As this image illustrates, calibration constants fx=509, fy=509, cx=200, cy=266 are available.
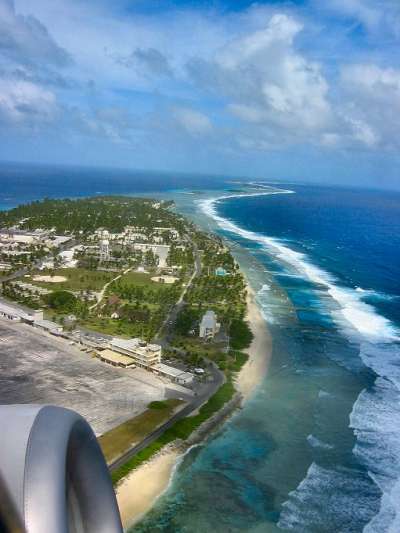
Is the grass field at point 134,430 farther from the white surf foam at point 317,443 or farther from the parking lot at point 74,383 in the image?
the white surf foam at point 317,443

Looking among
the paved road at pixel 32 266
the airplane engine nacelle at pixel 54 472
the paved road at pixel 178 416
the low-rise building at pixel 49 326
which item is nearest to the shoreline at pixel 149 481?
the paved road at pixel 178 416

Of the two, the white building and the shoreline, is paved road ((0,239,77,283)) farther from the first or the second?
the shoreline

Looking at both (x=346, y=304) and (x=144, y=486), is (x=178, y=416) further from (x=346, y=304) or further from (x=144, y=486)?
(x=346, y=304)

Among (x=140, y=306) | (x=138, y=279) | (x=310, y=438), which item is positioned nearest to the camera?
(x=310, y=438)

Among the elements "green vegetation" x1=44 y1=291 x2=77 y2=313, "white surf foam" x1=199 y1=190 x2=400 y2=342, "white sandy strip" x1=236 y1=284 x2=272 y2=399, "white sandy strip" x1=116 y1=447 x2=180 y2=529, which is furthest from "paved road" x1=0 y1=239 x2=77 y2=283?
"white sandy strip" x1=116 y1=447 x2=180 y2=529

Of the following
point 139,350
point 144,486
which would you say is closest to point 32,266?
point 139,350

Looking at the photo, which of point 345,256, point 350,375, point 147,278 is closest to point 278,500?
point 350,375

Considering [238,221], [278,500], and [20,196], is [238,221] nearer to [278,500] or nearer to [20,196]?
[20,196]
